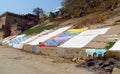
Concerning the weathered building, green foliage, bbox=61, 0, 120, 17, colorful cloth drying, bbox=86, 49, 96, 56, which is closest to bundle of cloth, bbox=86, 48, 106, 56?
colorful cloth drying, bbox=86, 49, 96, 56

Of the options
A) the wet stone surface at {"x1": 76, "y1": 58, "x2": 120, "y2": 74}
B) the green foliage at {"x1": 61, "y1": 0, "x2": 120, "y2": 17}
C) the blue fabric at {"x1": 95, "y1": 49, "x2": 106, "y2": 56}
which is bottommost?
the wet stone surface at {"x1": 76, "y1": 58, "x2": 120, "y2": 74}

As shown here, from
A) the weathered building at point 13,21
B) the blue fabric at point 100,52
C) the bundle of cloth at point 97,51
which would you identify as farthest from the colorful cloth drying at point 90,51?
the weathered building at point 13,21

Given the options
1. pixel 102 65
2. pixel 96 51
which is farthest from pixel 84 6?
pixel 102 65

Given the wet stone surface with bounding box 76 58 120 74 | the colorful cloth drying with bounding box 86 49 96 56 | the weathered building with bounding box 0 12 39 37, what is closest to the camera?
the wet stone surface with bounding box 76 58 120 74

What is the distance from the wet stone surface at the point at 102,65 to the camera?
10.6 m

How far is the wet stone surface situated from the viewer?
10.6 meters

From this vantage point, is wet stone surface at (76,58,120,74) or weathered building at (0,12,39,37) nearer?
wet stone surface at (76,58,120,74)

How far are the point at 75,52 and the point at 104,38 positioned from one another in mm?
2235

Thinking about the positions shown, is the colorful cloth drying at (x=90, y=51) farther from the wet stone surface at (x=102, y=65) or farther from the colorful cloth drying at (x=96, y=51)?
the wet stone surface at (x=102, y=65)

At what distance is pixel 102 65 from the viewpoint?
1143 centimetres

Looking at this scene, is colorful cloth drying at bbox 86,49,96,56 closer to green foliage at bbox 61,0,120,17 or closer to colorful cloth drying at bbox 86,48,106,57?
colorful cloth drying at bbox 86,48,106,57

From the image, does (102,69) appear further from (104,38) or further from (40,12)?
(40,12)

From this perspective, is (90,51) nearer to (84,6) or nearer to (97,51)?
(97,51)

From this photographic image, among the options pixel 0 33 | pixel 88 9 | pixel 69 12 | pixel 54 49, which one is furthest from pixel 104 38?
pixel 0 33
